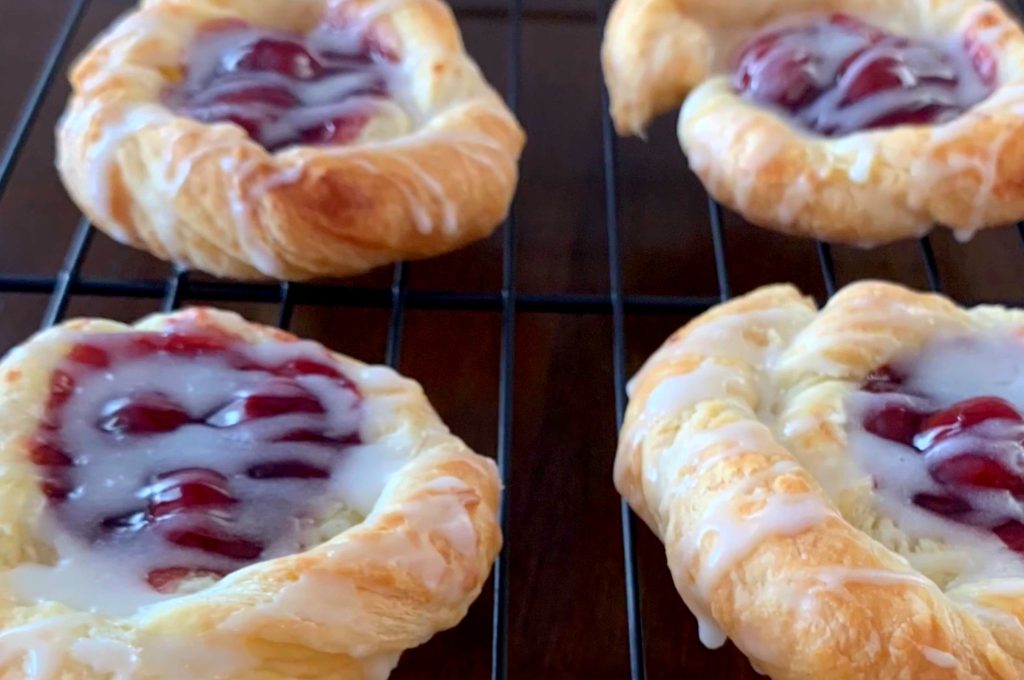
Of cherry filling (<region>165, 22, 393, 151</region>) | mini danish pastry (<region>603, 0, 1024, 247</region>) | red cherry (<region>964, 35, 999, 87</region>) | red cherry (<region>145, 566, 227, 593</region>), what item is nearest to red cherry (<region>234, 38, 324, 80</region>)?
cherry filling (<region>165, 22, 393, 151</region>)

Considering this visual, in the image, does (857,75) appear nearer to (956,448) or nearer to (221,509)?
(956,448)

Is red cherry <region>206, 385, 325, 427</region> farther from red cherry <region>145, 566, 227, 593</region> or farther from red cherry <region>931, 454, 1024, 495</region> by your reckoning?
red cherry <region>931, 454, 1024, 495</region>

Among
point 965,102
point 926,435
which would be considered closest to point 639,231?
point 965,102

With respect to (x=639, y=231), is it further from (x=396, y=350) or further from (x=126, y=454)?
(x=126, y=454)

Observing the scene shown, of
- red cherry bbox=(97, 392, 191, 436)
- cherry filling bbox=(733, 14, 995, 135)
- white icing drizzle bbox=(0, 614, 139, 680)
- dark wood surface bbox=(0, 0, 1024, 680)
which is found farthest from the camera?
cherry filling bbox=(733, 14, 995, 135)

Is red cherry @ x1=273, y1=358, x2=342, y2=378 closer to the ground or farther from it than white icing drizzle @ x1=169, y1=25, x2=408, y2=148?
closer to the ground

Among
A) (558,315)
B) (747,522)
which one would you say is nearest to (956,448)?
(747,522)

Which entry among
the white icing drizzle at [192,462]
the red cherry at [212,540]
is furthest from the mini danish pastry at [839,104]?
the red cherry at [212,540]
